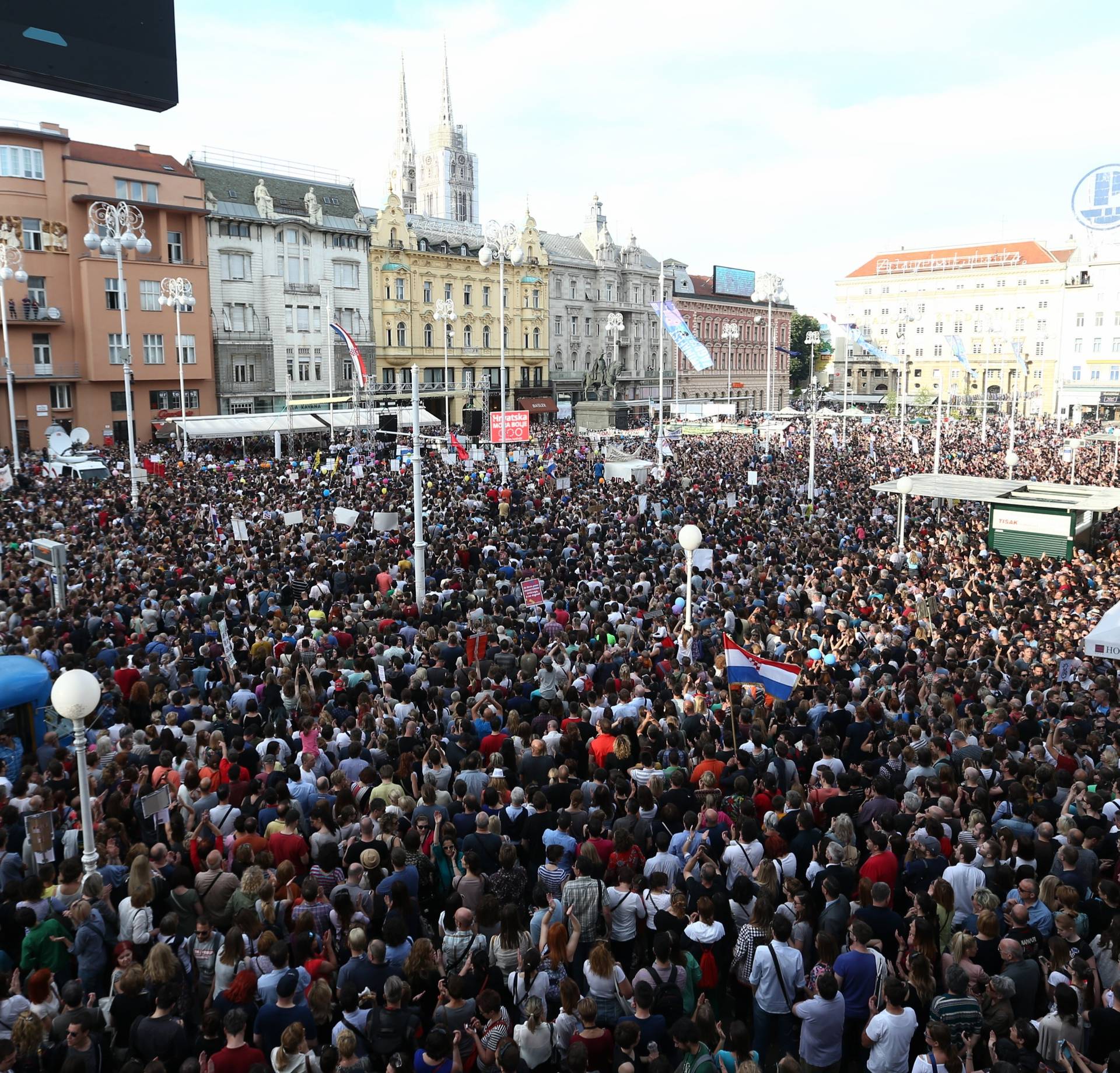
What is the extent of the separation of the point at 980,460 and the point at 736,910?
3651 cm

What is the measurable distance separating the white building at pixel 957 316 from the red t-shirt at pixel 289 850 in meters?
86.9

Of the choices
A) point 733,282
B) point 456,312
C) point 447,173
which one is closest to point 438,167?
point 447,173

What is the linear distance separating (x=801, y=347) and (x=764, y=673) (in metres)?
113

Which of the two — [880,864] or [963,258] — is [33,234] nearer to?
[880,864]

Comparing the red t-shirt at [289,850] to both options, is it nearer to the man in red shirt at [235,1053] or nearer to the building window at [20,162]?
the man in red shirt at [235,1053]

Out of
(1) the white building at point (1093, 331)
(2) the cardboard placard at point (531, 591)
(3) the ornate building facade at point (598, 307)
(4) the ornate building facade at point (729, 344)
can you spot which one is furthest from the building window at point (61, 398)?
(1) the white building at point (1093, 331)

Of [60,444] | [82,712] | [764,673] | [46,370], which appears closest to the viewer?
[82,712]

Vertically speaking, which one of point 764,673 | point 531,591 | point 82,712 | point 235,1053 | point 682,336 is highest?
point 682,336

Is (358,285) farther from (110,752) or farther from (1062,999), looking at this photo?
(1062,999)

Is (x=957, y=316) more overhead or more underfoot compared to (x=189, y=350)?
more overhead

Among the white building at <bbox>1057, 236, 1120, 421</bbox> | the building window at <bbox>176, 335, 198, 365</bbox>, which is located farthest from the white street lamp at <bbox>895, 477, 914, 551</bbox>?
the white building at <bbox>1057, 236, 1120, 421</bbox>

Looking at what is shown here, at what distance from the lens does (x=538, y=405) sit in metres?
72.2

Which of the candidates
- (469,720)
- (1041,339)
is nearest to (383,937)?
(469,720)

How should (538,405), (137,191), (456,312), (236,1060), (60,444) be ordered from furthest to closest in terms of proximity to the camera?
(538,405), (456,312), (137,191), (60,444), (236,1060)
